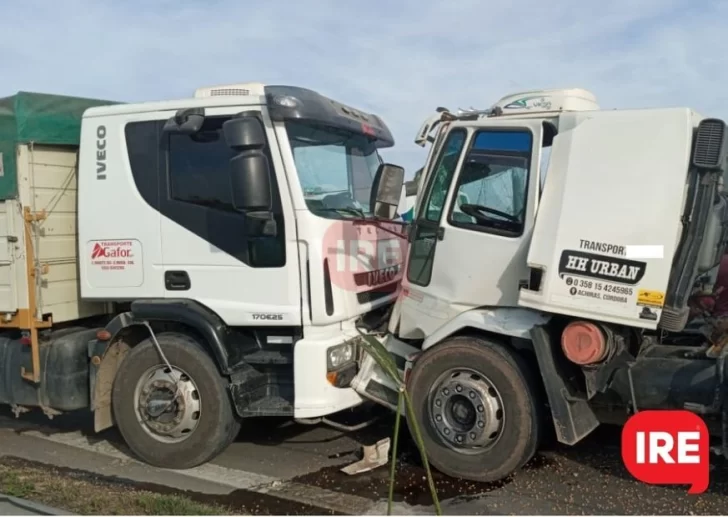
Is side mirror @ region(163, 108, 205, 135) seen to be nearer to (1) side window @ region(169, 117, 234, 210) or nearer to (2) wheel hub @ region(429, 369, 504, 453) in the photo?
(1) side window @ region(169, 117, 234, 210)

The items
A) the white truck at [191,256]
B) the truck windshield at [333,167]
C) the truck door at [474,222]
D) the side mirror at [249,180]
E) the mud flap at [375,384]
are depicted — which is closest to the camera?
the side mirror at [249,180]

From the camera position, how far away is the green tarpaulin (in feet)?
19.2

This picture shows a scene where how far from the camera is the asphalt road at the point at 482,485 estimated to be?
4809 mm

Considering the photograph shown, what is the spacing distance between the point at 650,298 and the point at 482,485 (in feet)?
5.82

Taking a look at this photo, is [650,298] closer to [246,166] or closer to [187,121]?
[246,166]

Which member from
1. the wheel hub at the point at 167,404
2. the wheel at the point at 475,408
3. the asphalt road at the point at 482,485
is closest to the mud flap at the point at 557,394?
the wheel at the point at 475,408

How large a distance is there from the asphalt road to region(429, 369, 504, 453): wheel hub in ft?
1.16

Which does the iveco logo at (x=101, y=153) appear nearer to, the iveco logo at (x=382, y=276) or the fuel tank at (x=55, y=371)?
the fuel tank at (x=55, y=371)

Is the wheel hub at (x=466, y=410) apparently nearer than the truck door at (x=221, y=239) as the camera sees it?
Yes

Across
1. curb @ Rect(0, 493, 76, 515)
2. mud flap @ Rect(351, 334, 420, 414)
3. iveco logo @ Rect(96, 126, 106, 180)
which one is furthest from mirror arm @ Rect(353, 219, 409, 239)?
curb @ Rect(0, 493, 76, 515)

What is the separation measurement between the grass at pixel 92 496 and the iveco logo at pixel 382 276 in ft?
6.71

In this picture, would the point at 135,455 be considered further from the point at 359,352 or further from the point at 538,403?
the point at 538,403

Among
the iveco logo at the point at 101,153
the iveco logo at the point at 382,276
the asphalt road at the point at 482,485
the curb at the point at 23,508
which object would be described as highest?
the iveco logo at the point at 101,153

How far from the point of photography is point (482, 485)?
5203 millimetres
